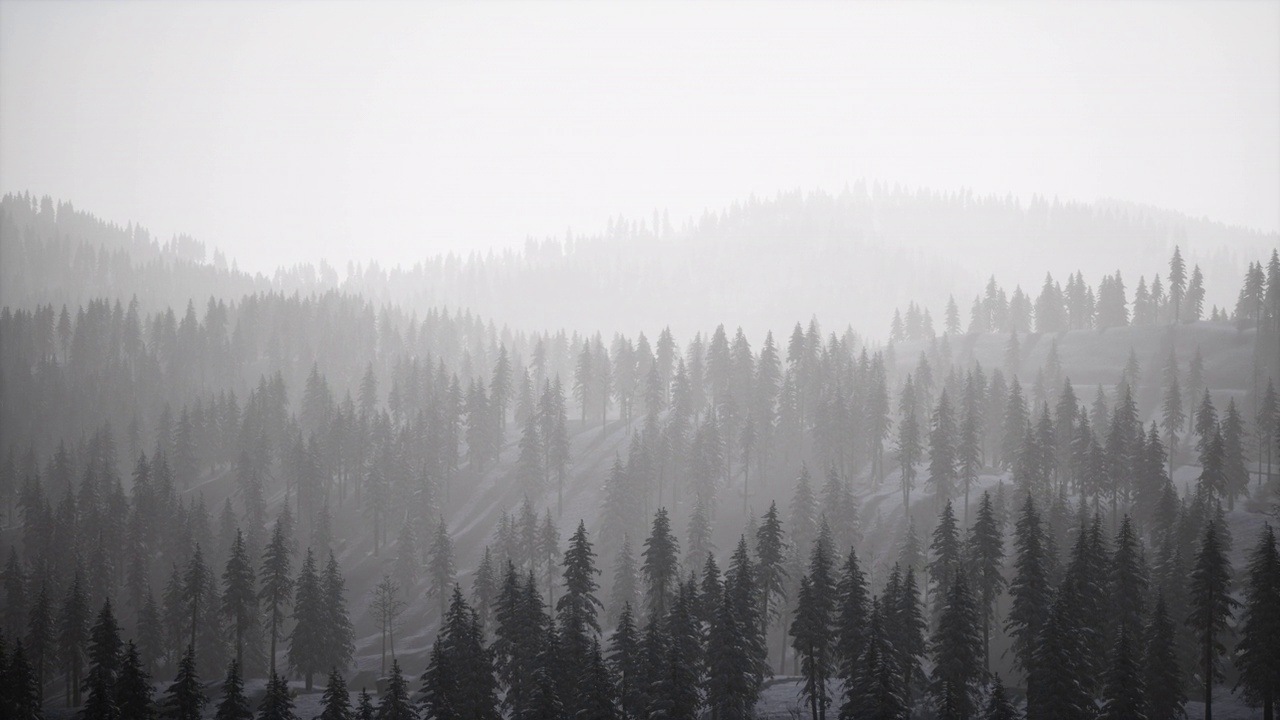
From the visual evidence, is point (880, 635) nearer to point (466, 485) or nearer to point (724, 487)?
point (724, 487)

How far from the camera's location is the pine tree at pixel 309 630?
204 ft

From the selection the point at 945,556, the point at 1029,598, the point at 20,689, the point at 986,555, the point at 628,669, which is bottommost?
the point at 20,689

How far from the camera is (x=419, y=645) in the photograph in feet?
253

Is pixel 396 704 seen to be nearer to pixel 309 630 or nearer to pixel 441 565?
pixel 309 630

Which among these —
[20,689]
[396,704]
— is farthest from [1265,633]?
[20,689]

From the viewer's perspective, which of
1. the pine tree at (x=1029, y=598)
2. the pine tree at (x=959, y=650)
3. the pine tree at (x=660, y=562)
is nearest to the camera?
the pine tree at (x=959, y=650)

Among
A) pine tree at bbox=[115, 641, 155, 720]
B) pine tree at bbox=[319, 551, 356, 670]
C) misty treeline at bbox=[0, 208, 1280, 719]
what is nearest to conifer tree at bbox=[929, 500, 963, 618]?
misty treeline at bbox=[0, 208, 1280, 719]

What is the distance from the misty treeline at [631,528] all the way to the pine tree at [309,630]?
0.26 metres

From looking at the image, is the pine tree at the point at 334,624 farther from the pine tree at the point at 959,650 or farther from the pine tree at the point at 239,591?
the pine tree at the point at 959,650

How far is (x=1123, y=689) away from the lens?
39.3 meters

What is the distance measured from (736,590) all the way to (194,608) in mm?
47954

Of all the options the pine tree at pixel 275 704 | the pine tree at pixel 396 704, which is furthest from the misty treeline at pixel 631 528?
the pine tree at pixel 396 704

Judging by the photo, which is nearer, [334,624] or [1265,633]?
[1265,633]

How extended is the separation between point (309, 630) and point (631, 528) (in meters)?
34.1
